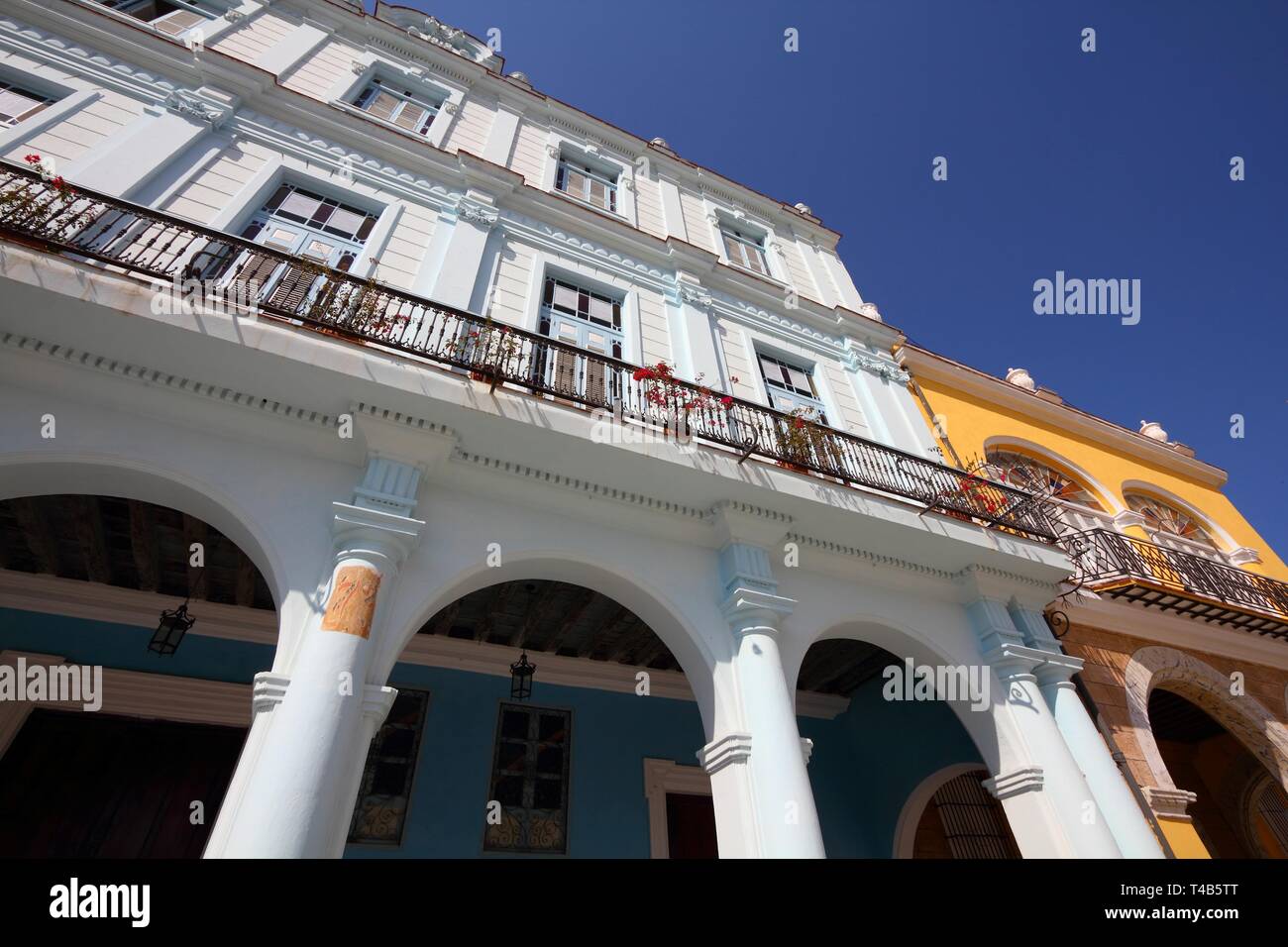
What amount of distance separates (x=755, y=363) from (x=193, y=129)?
6.96 m

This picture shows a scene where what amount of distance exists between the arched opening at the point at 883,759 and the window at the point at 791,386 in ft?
9.89

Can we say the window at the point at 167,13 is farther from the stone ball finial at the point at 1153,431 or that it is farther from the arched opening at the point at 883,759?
the stone ball finial at the point at 1153,431

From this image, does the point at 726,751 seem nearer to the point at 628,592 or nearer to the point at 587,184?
the point at 628,592

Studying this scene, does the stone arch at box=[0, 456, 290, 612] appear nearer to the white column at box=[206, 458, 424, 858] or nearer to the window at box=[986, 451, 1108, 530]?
the white column at box=[206, 458, 424, 858]

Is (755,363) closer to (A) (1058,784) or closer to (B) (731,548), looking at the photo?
(B) (731,548)

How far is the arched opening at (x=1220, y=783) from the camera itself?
29.8 ft

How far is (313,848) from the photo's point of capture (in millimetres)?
2973

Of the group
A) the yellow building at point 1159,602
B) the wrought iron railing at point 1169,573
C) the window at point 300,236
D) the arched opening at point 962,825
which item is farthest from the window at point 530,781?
the wrought iron railing at point 1169,573

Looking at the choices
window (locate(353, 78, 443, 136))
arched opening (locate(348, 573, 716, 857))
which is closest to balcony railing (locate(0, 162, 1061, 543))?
arched opening (locate(348, 573, 716, 857))

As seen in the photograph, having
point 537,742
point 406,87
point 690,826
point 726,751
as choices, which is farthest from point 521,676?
point 406,87

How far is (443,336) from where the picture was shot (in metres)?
5.07

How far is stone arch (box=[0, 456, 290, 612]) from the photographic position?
377 cm

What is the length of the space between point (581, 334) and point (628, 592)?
3.46 meters
